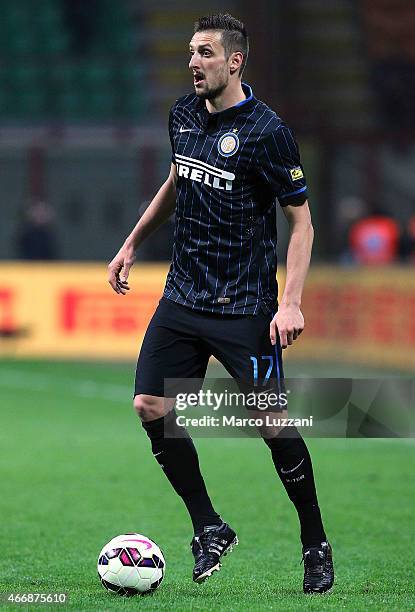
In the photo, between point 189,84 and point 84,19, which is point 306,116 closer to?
point 189,84

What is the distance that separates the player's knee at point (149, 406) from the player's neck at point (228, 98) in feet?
3.63

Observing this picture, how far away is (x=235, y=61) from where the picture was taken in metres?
5.23

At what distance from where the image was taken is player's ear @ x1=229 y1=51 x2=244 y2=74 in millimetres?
5219

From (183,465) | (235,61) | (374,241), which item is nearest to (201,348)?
(183,465)

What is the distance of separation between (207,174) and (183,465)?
1130 mm

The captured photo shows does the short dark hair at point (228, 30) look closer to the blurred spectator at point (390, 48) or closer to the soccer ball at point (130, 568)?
the soccer ball at point (130, 568)

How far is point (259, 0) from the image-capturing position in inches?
768

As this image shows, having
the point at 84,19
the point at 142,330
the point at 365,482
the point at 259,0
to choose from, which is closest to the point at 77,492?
the point at 365,482

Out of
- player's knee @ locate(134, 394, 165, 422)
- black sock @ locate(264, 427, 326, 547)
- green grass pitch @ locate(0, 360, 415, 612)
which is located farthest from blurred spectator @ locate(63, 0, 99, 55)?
black sock @ locate(264, 427, 326, 547)

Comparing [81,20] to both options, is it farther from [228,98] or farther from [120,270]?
[228,98]

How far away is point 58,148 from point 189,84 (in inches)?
102

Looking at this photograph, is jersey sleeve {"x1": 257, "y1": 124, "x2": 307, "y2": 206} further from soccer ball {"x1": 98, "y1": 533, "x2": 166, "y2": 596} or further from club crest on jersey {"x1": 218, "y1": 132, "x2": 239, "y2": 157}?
soccer ball {"x1": 98, "y1": 533, "x2": 166, "y2": 596}

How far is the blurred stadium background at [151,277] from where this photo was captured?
6.63 meters

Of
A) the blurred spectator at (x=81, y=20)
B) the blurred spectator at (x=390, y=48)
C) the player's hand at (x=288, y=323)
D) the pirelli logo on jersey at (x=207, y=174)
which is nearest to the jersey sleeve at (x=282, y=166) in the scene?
the pirelli logo on jersey at (x=207, y=174)
